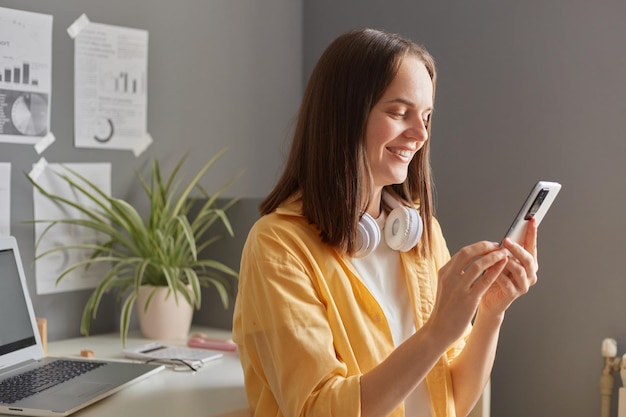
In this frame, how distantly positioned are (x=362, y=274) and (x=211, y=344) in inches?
29.9

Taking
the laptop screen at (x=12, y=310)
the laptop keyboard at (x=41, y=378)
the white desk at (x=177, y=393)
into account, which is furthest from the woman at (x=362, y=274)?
the laptop screen at (x=12, y=310)

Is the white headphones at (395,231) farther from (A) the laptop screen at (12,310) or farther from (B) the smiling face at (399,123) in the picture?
(A) the laptop screen at (12,310)

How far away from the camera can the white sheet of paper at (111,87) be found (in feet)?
7.23

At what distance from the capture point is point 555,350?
2.04m

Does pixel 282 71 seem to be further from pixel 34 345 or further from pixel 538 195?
pixel 538 195

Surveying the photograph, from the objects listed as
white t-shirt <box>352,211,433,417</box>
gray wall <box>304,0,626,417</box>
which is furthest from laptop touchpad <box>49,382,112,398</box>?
gray wall <box>304,0,626,417</box>

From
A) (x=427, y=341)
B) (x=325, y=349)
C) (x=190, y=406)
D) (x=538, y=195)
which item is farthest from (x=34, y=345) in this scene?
(x=538, y=195)

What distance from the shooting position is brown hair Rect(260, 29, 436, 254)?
56.4 inches

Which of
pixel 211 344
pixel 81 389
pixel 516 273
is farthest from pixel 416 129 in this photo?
pixel 211 344

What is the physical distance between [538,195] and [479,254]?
17 cm

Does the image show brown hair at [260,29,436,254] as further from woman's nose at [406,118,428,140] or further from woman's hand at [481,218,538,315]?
woman's hand at [481,218,538,315]

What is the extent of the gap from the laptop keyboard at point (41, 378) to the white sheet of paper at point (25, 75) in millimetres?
610

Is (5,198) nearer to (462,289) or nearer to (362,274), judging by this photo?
(362,274)

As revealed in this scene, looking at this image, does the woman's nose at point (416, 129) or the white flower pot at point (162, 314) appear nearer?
the woman's nose at point (416, 129)
